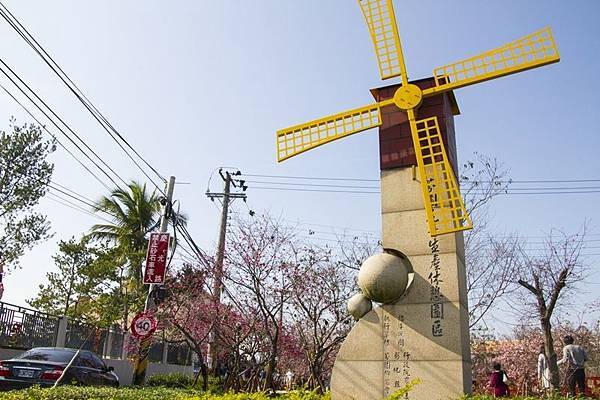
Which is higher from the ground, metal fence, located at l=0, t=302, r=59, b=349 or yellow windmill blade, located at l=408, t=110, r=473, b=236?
yellow windmill blade, located at l=408, t=110, r=473, b=236

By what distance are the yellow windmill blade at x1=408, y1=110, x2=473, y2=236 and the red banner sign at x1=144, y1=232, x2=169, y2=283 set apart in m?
7.60

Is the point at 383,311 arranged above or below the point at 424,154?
below

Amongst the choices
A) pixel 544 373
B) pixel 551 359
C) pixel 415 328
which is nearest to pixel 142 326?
pixel 415 328

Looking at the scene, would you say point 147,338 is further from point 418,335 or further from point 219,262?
point 418,335

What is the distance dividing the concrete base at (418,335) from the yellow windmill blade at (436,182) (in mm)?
275

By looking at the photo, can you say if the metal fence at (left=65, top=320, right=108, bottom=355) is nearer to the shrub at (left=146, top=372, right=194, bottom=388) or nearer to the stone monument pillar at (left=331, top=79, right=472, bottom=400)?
the shrub at (left=146, top=372, right=194, bottom=388)

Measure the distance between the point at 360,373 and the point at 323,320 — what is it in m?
7.31

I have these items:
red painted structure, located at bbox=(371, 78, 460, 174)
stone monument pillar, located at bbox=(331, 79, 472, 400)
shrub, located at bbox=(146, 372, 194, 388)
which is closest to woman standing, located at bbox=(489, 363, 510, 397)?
stone monument pillar, located at bbox=(331, 79, 472, 400)

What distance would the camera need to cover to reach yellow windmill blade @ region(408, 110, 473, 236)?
7.64 meters

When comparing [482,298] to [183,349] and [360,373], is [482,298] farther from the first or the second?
[183,349]

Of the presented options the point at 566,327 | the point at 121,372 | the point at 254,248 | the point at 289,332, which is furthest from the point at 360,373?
the point at 566,327

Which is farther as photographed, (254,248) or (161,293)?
(254,248)

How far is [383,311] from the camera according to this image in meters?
7.81

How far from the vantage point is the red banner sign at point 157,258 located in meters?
13.2
